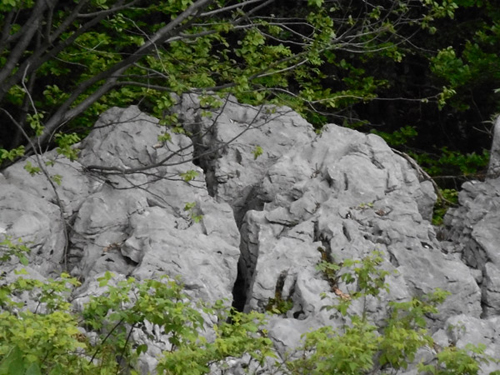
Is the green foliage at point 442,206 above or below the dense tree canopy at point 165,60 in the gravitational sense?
below

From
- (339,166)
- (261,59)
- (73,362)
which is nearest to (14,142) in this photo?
(261,59)

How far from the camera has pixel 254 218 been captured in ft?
24.3

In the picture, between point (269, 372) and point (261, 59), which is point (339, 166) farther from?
point (269, 372)

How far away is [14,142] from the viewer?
873 cm

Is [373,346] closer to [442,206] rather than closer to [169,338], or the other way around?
[169,338]

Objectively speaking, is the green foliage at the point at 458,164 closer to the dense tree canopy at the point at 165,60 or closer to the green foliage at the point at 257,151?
the dense tree canopy at the point at 165,60

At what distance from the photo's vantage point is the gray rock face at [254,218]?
21.8 ft

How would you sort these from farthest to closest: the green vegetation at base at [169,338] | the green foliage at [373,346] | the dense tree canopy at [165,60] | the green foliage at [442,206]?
the green foliage at [442,206], the dense tree canopy at [165,60], the green foliage at [373,346], the green vegetation at base at [169,338]

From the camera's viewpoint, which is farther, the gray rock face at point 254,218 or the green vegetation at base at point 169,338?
the gray rock face at point 254,218

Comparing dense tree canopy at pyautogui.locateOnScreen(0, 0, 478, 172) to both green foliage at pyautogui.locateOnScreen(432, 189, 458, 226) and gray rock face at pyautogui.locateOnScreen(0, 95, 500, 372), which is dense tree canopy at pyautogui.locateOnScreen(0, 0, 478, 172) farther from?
green foliage at pyautogui.locateOnScreen(432, 189, 458, 226)

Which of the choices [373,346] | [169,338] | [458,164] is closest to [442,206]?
[458,164]

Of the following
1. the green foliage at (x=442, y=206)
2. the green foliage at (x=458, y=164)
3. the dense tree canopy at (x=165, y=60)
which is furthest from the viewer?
the green foliage at (x=458, y=164)

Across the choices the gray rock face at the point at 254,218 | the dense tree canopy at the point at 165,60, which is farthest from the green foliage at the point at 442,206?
the dense tree canopy at the point at 165,60

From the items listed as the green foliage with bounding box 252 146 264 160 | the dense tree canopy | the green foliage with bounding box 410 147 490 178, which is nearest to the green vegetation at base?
the green foliage with bounding box 252 146 264 160
